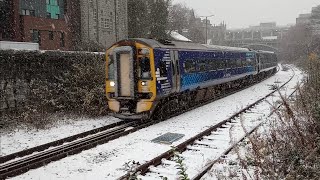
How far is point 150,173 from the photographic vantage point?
7.05 meters

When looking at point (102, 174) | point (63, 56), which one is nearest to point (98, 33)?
point (63, 56)

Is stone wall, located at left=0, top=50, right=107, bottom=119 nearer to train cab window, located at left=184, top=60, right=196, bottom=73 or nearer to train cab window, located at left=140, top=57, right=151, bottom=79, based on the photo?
train cab window, located at left=140, top=57, right=151, bottom=79

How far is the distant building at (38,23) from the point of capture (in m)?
29.4

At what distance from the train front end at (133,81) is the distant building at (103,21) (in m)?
23.6

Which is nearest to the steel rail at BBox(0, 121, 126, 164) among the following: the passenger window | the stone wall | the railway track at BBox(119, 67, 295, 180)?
the stone wall

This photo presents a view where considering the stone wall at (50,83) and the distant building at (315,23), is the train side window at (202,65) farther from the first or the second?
the distant building at (315,23)

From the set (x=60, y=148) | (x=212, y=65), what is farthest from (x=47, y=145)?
(x=212, y=65)

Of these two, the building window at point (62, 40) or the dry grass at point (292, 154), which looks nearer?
the dry grass at point (292, 154)

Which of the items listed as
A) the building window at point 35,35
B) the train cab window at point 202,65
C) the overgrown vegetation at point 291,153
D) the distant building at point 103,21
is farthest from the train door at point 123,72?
the distant building at point 103,21

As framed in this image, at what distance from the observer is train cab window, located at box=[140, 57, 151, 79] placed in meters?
12.1

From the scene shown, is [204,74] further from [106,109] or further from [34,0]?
[34,0]

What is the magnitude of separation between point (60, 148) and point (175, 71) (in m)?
5.91

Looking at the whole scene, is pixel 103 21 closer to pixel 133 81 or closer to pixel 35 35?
pixel 35 35

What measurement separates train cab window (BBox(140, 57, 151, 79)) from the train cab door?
4.47 ft
